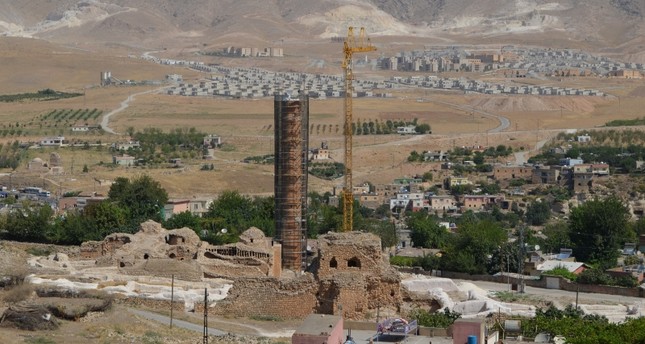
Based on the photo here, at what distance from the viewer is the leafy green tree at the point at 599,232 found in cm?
5359

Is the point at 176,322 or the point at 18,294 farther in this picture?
the point at 176,322

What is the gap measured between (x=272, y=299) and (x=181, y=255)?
7.65 m

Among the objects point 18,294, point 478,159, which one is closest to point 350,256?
point 18,294

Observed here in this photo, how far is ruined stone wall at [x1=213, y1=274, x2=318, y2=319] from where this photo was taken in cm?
3675

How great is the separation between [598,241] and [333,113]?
75.7m

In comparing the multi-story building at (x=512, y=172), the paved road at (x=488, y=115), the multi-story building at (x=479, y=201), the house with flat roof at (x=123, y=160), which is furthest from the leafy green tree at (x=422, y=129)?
the multi-story building at (x=479, y=201)

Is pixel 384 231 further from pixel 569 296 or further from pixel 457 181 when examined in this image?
pixel 457 181

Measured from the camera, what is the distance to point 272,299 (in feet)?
121

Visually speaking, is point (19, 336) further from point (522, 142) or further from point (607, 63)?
point (607, 63)

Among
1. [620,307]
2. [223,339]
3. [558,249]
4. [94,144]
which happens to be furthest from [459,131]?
[223,339]

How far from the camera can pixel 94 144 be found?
10381 centimetres

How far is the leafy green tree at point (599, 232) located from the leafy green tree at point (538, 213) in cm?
1692

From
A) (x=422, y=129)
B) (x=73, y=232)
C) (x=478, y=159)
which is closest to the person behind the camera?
(x=73, y=232)

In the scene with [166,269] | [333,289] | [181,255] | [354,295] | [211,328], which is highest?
[333,289]
